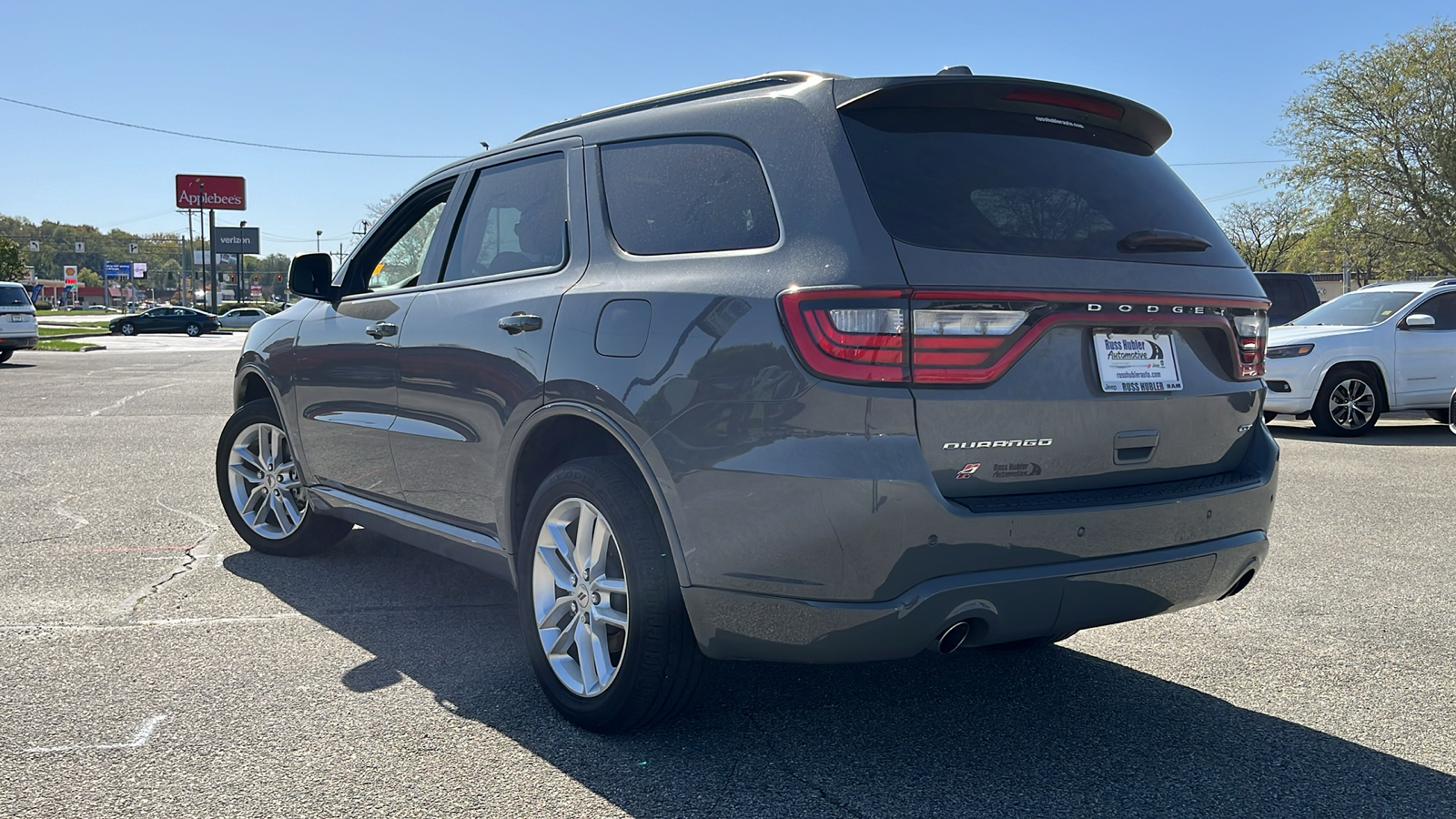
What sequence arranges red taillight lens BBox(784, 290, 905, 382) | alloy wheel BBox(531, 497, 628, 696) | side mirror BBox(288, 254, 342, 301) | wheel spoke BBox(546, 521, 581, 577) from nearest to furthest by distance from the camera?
red taillight lens BBox(784, 290, 905, 382) → alloy wheel BBox(531, 497, 628, 696) → wheel spoke BBox(546, 521, 581, 577) → side mirror BBox(288, 254, 342, 301)

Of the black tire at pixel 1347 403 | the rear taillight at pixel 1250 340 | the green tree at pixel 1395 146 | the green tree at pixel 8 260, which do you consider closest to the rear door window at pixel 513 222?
the rear taillight at pixel 1250 340

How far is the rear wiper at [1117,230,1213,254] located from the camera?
3.29 m

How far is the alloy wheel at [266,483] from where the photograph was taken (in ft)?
19.1

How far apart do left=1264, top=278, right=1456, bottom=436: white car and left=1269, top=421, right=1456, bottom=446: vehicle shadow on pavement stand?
24cm

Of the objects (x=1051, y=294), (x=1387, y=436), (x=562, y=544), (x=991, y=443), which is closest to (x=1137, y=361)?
(x=1051, y=294)

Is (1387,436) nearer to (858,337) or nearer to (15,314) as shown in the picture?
(858,337)

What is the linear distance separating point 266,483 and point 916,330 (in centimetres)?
419

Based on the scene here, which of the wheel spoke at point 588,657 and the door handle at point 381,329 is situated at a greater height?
the door handle at point 381,329

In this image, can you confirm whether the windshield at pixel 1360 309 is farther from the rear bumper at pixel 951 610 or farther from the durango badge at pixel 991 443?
the durango badge at pixel 991 443

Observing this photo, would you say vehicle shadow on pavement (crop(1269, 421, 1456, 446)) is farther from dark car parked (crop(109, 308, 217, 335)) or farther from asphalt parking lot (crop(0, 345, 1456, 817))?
dark car parked (crop(109, 308, 217, 335))

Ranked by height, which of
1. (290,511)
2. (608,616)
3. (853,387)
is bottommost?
(290,511)

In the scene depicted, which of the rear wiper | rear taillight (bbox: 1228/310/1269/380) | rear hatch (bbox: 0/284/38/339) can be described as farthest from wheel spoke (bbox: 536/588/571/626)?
rear hatch (bbox: 0/284/38/339)

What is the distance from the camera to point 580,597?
11.8 feet

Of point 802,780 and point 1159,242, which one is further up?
point 1159,242
